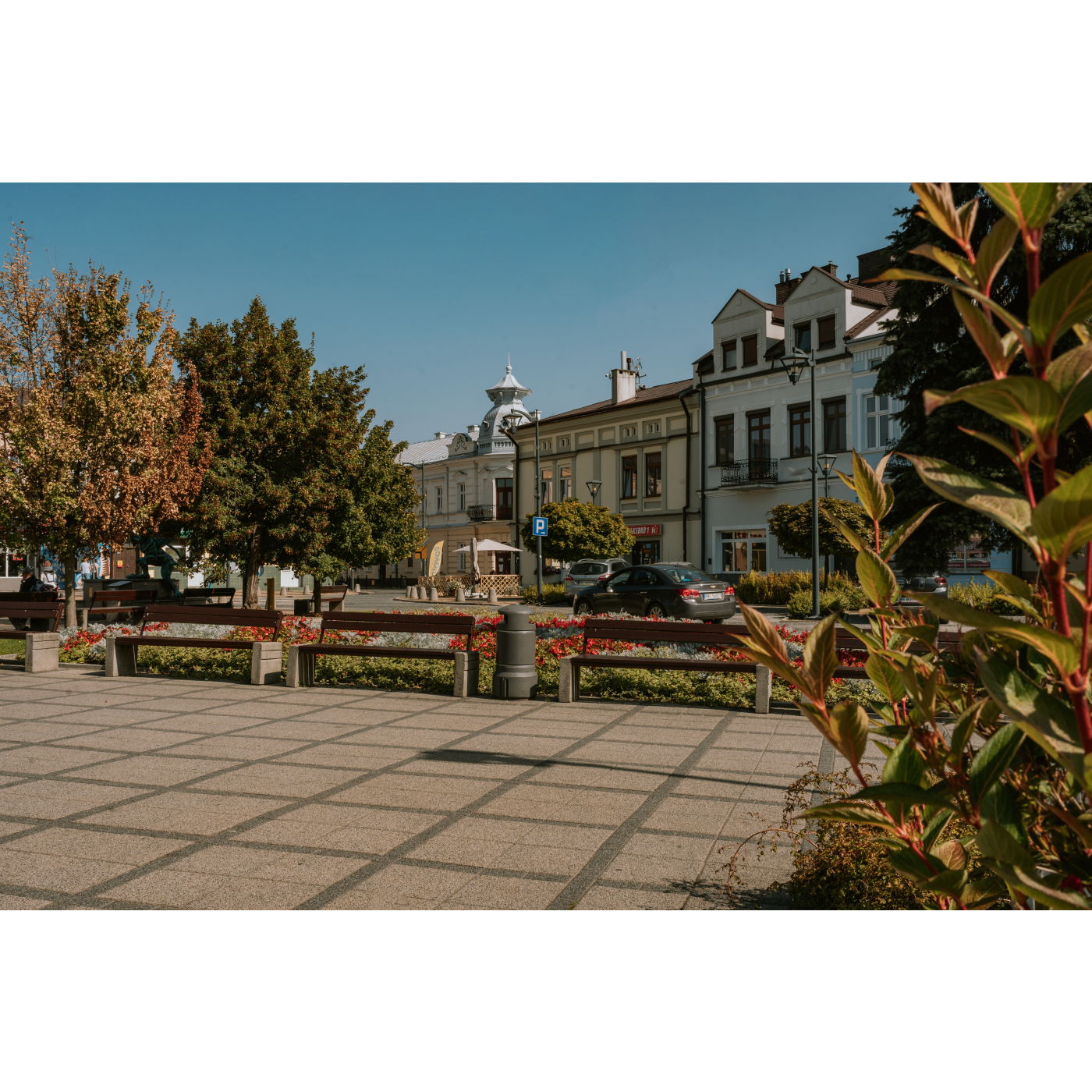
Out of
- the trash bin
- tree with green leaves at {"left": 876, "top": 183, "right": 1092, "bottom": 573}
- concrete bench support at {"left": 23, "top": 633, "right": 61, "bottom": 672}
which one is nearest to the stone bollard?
the trash bin

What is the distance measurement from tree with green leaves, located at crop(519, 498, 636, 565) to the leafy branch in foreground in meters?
32.5

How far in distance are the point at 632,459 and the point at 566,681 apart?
33374 mm

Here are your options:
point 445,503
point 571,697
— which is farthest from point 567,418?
point 571,697

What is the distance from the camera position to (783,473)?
3450 centimetres

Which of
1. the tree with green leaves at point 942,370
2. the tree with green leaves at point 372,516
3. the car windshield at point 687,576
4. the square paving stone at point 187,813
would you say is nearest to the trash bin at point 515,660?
the square paving stone at point 187,813

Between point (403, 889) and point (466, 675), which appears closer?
point (403, 889)

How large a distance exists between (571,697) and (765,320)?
97.6 feet

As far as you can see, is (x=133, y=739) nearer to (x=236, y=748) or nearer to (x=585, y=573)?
(x=236, y=748)

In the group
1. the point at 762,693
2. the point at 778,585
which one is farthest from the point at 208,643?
the point at 778,585

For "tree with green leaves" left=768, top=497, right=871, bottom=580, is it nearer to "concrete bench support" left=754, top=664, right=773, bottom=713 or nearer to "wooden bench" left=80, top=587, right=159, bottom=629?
"concrete bench support" left=754, top=664, right=773, bottom=713

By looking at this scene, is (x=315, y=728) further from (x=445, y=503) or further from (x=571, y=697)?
(x=445, y=503)

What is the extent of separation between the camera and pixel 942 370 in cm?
1728

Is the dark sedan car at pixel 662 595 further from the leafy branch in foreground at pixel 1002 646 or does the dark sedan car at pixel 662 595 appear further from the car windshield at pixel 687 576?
the leafy branch in foreground at pixel 1002 646

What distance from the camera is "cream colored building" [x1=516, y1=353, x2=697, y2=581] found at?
1551 inches
